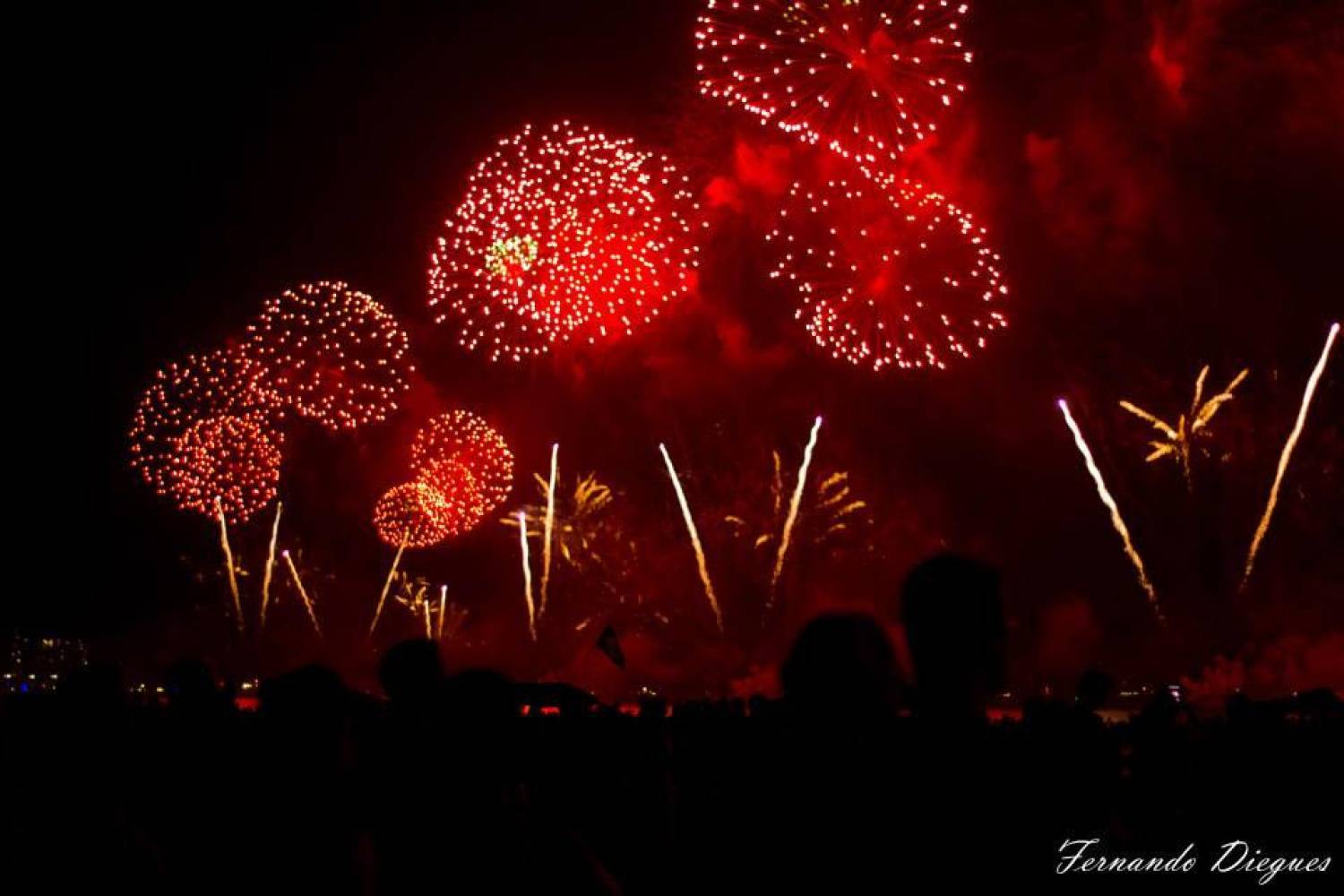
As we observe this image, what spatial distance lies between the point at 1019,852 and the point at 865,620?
637 mm

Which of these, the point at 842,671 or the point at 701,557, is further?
the point at 701,557

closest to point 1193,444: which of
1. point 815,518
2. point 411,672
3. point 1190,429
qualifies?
point 1190,429

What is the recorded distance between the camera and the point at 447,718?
4.28 meters

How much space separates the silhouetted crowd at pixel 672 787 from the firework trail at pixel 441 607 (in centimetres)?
2802

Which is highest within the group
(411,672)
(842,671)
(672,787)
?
(411,672)

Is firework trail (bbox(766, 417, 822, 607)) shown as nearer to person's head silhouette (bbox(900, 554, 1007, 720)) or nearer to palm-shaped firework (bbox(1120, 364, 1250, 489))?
palm-shaped firework (bbox(1120, 364, 1250, 489))

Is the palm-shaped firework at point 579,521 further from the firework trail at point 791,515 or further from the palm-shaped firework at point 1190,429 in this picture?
the palm-shaped firework at point 1190,429

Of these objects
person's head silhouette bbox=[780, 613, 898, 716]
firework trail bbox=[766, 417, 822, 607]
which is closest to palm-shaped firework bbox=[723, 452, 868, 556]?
firework trail bbox=[766, 417, 822, 607]

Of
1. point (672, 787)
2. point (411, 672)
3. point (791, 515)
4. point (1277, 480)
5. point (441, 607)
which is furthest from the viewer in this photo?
point (441, 607)

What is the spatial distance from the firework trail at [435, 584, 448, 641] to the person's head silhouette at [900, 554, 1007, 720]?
33.9m

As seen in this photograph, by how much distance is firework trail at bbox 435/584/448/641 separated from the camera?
36.2 m

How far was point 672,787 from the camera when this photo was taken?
835 centimetres

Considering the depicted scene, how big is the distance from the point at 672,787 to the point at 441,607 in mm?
29391

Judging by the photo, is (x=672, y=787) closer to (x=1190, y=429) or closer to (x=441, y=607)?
(x=1190, y=429)
